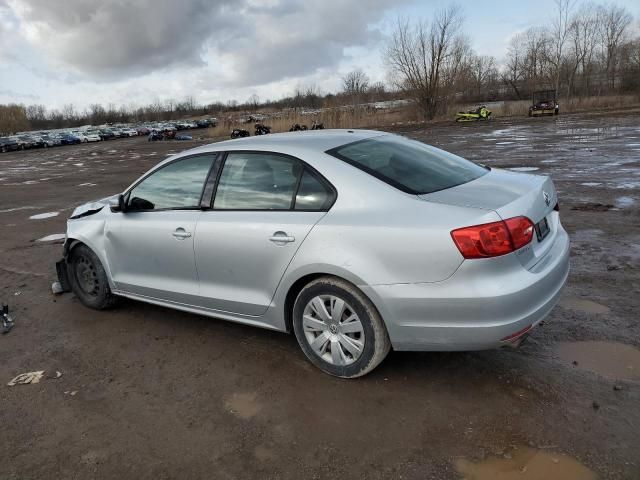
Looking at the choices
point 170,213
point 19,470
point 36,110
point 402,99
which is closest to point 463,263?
A: point 170,213

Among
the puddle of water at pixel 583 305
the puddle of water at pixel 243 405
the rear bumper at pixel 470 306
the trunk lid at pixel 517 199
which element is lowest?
the puddle of water at pixel 243 405

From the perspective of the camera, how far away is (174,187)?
14.1ft

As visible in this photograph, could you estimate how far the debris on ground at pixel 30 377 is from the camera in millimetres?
3760

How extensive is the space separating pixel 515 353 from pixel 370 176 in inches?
65.2

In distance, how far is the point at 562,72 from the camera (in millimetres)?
64625

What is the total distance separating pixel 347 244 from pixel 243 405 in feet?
4.06

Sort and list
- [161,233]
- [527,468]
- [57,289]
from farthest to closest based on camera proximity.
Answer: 1. [57,289]
2. [161,233]
3. [527,468]

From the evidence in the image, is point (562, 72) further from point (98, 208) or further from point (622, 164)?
point (98, 208)

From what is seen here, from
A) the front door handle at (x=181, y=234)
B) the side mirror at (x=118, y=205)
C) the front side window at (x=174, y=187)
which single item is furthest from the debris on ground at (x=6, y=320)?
the front door handle at (x=181, y=234)

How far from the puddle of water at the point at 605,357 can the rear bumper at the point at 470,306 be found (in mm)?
644

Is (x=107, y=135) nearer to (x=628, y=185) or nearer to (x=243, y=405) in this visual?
(x=628, y=185)

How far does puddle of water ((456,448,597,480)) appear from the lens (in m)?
2.50

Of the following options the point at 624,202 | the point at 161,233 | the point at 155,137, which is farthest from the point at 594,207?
the point at 155,137

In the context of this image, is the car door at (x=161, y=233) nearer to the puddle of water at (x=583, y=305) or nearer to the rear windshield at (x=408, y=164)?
the rear windshield at (x=408, y=164)
